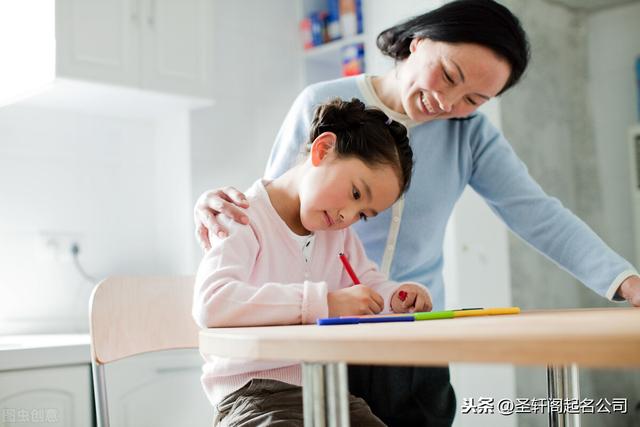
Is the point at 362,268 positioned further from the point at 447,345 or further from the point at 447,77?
the point at 447,345

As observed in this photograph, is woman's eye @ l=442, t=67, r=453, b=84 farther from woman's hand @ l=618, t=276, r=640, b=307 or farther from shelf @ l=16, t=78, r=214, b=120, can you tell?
shelf @ l=16, t=78, r=214, b=120

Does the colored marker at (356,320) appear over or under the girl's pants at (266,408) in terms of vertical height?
over

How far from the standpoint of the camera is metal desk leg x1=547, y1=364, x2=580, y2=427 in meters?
1.12

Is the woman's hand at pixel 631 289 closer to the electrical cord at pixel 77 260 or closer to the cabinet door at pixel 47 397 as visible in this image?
the cabinet door at pixel 47 397

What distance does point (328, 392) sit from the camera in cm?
73

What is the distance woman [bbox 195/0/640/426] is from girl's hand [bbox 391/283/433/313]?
0.13m

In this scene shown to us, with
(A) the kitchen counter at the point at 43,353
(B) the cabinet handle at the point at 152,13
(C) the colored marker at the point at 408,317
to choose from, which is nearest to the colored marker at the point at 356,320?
(C) the colored marker at the point at 408,317

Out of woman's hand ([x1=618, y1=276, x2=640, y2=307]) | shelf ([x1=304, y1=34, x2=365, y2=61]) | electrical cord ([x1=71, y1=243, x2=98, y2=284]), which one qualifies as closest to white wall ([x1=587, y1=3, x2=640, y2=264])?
shelf ([x1=304, y1=34, x2=365, y2=61])

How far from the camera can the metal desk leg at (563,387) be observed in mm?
1117

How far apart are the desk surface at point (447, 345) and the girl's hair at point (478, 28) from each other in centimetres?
69

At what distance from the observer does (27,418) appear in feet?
6.52

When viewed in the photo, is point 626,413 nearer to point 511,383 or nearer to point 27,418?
point 511,383

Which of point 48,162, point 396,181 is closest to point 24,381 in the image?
point 48,162

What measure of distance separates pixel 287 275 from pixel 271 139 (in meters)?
1.99
